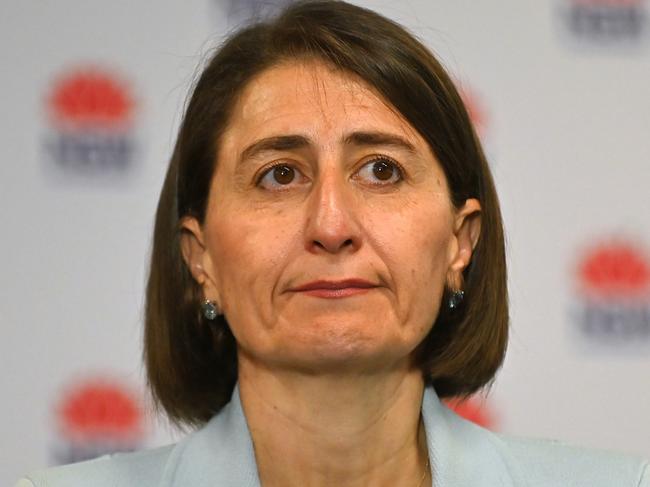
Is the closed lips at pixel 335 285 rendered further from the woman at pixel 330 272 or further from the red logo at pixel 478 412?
the red logo at pixel 478 412

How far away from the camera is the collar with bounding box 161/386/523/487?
6.48ft

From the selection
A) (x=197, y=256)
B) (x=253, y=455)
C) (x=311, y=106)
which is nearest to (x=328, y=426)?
(x=253, y=455)

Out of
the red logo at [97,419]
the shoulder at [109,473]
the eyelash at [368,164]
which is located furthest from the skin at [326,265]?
the red logo at [97,419]

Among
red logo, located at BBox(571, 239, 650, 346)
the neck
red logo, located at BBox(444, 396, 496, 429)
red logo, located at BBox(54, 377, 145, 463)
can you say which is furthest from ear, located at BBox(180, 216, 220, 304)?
red logo, located at BBox(571, 239, 650, 346)

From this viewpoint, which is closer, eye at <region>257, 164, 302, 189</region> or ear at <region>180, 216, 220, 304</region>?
eye at <region>257, 164, 302, 189</region>

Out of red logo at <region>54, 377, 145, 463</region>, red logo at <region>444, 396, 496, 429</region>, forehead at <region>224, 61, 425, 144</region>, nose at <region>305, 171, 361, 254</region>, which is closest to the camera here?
nose at <region>305, 171, 361, 254</region>

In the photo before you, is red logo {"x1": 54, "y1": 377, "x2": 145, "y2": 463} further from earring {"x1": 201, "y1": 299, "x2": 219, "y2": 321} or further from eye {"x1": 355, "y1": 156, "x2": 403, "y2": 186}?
eye {"x1": 355, "y1": 156, "x2": 403, "y2": 186}

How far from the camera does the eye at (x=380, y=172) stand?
1.90m

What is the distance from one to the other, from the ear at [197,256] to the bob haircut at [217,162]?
2 centimetres

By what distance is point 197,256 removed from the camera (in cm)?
207

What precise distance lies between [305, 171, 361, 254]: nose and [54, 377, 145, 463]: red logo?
1.12 m

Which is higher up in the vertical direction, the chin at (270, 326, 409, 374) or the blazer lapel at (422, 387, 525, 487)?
the chin at (270, 326, 409, 374)

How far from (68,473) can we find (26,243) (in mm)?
869

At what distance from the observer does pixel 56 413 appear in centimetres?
277
